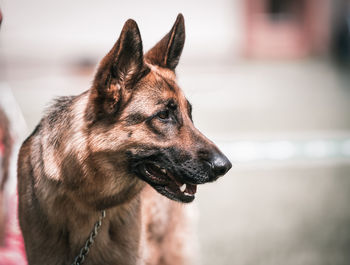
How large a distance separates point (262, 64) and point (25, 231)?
1482 centimetres

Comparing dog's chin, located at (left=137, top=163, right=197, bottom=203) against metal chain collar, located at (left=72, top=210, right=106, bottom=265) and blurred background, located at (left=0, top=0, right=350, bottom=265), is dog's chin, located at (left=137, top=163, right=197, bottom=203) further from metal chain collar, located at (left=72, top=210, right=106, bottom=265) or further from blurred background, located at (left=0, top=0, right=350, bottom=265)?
blurred background, located at (left=0, top=0, right=350, bottom=265)

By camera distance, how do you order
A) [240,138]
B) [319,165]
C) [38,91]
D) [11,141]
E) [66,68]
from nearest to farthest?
[11,141] < [319,165] < [240,138] < [38,91] < [66,68]

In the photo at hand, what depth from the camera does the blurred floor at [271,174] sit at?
13.6 ft

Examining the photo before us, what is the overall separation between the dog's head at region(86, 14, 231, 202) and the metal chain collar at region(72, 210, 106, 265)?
13.5 inches

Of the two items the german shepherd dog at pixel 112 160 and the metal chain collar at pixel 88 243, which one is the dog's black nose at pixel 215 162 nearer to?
the german shepherd dog at pixel 112 160

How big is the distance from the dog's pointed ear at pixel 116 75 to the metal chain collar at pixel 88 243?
0.64 m

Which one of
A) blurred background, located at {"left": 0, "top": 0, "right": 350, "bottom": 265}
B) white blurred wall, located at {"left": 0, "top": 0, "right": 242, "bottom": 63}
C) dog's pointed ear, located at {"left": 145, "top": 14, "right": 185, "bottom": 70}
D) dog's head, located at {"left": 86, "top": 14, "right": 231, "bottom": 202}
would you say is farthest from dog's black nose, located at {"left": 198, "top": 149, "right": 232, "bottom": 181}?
white blurred wall, located at {"left": 0, "top": 0, "right": 242, "bottom": 63}

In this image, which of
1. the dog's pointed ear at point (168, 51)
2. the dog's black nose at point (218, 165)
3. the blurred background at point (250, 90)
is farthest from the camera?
the blurred background at point (250, 90)

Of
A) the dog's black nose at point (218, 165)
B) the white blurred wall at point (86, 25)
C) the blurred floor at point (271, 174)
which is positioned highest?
the dog's black nose at point (218, 165)

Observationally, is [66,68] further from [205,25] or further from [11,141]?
[11,141]

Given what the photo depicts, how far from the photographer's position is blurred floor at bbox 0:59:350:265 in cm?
416

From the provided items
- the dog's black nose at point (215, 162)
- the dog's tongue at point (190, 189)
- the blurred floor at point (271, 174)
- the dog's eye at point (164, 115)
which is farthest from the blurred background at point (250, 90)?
the dog's black nose at point (215, 162)

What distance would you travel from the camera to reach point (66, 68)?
45.9 ft

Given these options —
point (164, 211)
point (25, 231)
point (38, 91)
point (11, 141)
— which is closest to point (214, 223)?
point (164, 211)
